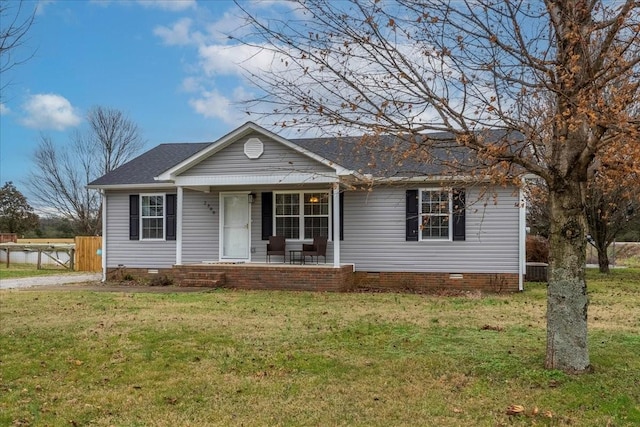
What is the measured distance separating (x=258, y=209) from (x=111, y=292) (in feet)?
14.7

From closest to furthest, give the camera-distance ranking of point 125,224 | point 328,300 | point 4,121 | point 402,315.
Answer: point 402,315, point 328,300, point 4,121, point 125,224

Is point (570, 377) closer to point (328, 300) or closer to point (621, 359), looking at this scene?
point (621, 359)

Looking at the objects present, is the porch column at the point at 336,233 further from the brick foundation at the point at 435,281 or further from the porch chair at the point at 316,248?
the brick foundation at the point at 435,281

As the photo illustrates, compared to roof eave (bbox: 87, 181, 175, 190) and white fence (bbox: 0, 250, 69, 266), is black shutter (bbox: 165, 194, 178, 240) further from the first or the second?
white fence (bbox: 0, 250, 69, 266)

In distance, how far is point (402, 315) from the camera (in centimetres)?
945

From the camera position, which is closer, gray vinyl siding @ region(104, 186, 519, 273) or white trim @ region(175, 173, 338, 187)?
white trim @ region(175, 173, 338, 187)

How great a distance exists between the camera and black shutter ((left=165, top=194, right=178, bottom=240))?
16062 mm

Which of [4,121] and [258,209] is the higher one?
[4,121]

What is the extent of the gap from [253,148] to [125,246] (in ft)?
17.8

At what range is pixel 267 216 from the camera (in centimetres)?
1532

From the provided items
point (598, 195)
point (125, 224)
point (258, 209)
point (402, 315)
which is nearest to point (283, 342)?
point (402, 315)

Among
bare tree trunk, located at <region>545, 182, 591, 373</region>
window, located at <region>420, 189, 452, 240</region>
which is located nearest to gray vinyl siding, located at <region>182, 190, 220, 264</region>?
window, located at <region>420, 189, 452, 240</region>

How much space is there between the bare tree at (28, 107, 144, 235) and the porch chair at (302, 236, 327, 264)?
70.6 feet

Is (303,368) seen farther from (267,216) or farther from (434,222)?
(267,216)
